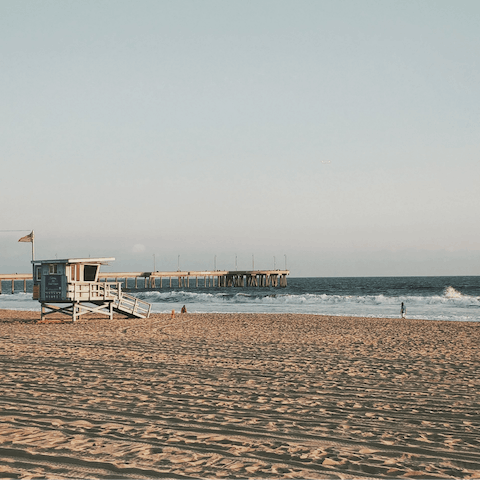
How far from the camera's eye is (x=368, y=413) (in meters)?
6.39

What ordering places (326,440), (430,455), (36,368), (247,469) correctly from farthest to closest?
(36,368) < (326,440) < (430,455) < (247,469)

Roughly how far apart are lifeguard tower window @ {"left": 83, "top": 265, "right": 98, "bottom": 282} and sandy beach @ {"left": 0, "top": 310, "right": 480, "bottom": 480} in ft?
36.5

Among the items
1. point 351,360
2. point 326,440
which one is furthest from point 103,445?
point 351,360

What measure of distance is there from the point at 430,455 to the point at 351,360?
20.9 feet

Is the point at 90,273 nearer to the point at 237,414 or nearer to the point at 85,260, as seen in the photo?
the point at 85,260

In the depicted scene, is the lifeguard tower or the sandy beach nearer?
the sandy beach

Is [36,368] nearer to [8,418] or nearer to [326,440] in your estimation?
[8,418]

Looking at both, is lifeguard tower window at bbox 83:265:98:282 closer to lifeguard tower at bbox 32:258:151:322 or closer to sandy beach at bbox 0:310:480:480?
lifeguard tower at bbox 32:258:151:322

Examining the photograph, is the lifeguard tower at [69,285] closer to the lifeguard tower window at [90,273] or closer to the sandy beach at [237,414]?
the lifeguard tower window at [90,273]

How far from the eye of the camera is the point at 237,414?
625 centimetres

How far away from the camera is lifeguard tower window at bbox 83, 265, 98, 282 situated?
23.6 meters

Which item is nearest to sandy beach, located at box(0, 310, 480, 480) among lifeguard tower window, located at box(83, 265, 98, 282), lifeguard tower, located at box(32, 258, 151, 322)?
lifeguard tower, located at box(32, 258, 151, 322)

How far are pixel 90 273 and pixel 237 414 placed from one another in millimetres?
19031

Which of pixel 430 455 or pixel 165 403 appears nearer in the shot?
pixel 430 455
